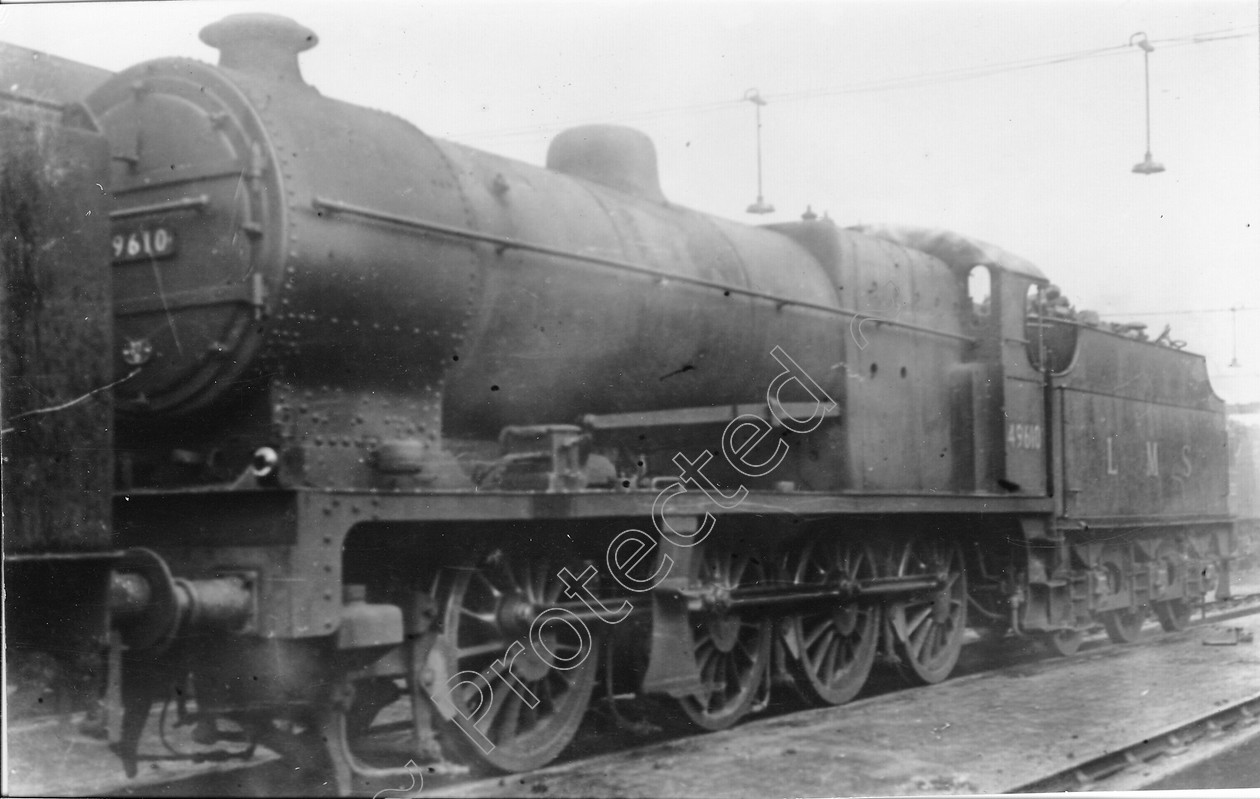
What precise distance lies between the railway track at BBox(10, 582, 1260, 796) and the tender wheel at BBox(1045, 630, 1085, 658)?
172 centimetres

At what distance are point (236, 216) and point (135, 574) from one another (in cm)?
142

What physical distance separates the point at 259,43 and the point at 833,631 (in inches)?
199

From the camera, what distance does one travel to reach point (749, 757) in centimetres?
639

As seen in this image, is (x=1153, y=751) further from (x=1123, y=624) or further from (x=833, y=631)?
(x=1123, y=624)

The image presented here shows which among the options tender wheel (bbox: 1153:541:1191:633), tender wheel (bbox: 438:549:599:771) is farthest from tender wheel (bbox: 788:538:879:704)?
tender wheel (bbox: 1153:541:1191:633)

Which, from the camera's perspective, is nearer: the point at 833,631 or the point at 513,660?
the point at 513,660

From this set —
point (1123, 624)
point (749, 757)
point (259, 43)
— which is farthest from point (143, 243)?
point (1123, 624)

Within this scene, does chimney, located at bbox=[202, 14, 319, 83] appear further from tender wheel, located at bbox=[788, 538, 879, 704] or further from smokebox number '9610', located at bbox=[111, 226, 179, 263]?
tender wheel, located at bbox=[788, 538, 879, 704]

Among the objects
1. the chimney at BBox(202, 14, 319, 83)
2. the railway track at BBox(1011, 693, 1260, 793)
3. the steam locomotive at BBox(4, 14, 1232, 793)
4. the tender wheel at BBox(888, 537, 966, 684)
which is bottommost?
the railway track at BBox(1011, 693, 1260, 793)

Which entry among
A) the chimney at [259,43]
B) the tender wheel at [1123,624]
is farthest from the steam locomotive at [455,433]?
the tender wheel at [1123,624]

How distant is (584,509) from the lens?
5.95 m

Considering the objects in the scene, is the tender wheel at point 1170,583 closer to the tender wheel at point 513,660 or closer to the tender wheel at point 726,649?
the tender wheel at point 726,649

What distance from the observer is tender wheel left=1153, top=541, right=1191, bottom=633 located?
1227 centimetres

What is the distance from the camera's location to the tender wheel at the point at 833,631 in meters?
8.00
